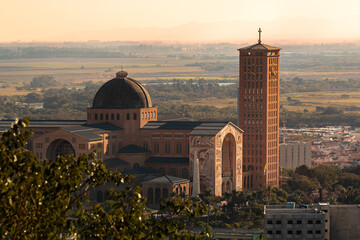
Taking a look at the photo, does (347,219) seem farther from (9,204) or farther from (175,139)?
(9,204)

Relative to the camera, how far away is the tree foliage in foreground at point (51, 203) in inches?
1925

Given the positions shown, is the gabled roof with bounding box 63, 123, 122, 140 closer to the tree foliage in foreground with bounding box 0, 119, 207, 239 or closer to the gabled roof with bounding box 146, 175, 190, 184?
the gabled roof with bounding box 146, 175, 190, 184

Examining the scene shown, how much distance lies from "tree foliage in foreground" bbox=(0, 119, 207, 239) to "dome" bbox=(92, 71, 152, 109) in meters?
143

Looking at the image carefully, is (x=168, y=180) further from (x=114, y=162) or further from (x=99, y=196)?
(x=114, y=162)

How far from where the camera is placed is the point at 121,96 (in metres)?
196

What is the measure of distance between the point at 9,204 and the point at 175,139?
476 ft

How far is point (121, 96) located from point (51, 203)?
145975mm

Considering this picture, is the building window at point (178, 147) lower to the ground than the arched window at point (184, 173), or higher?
higher

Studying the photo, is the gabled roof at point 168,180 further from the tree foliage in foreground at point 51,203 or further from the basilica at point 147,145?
the tree foliage in foreground at point 51,203

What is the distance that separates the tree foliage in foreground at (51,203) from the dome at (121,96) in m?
143

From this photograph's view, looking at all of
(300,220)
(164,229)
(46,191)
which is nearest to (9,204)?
(46,191)

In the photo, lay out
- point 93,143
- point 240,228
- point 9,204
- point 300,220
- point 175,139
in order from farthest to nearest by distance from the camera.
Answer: point 175,139 < point 93,143 < point 240,228 < point 300,220 < point 9,204

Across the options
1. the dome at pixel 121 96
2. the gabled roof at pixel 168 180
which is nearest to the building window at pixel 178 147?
the dome at pixel 121 96

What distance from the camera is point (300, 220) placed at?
136m
